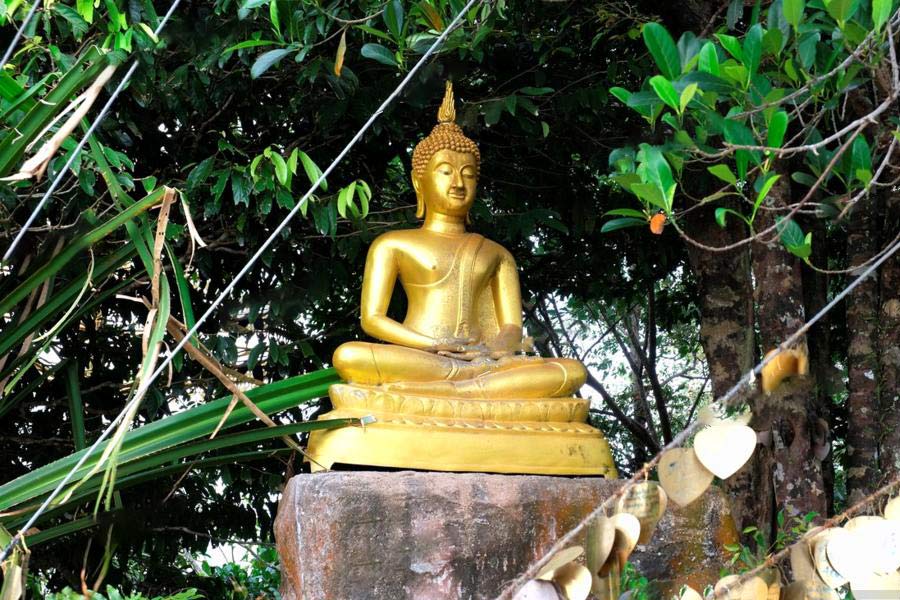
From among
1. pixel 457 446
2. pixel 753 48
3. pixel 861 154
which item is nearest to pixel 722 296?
pixel 457 446

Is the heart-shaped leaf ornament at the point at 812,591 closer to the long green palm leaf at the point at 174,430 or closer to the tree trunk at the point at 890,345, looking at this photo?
the long green palm leaf at the point at 174,430

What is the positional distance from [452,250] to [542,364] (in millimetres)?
704

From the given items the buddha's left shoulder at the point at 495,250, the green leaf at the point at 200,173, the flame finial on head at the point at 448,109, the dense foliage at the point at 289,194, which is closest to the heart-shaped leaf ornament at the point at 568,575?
the dense foliage at the point at 289,194

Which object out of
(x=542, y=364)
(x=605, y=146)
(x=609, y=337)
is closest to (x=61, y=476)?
(x=542, y=364)

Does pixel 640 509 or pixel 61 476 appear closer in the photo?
pixel 640 509

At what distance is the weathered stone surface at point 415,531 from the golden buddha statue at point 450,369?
0.50 ft

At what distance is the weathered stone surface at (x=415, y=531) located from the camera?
364cm

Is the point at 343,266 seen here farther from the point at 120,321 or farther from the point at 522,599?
the point at 522,599

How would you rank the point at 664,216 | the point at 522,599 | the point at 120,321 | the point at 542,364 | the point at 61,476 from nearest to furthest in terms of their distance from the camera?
the point at 522,599, the point at 664,216, the point at 61,476, the point at 542,364, the point at 120,321

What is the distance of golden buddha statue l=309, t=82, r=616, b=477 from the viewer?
400cm

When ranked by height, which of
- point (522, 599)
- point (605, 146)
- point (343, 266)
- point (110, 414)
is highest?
point (605, 146)

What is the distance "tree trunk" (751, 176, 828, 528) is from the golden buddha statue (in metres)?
0.84

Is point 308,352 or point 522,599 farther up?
point 308,352

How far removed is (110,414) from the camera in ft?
18.8
